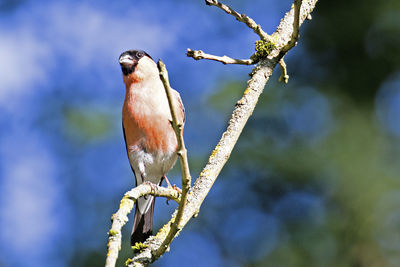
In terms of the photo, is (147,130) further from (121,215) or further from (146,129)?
(121,215)

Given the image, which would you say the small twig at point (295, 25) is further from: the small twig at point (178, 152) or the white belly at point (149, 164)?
the white belly at point (149, 164)

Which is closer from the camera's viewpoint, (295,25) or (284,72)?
(295,25)

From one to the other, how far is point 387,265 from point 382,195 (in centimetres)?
100

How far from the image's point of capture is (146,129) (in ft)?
15.7

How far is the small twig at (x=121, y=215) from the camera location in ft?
6.64

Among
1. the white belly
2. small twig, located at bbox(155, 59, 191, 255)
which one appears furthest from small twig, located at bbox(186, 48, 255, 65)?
the white belly

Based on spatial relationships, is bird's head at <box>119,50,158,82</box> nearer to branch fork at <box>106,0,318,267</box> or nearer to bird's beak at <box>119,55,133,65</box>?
bird's beak at <box>119,55,133,65</box>

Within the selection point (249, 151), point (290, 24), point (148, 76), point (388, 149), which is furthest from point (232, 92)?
point (290, 24)

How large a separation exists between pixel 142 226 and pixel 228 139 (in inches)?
85.5

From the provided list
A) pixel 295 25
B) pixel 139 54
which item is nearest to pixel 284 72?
pixel 295 25

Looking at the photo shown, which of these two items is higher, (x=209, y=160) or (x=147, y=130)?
(x=147, y=130)

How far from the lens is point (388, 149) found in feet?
25.2

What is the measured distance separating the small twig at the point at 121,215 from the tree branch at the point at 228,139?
0.45ft

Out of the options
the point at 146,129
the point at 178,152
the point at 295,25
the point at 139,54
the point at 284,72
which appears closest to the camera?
the point at 178,152
